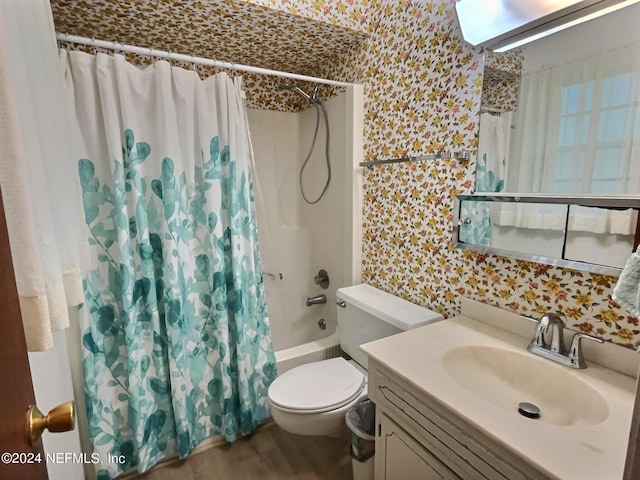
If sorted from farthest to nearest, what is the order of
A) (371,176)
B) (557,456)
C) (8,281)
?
(371,176)
(557,456)
(8,281)

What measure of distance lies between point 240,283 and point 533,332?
1298 mm

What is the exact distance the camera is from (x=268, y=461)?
1.70 m

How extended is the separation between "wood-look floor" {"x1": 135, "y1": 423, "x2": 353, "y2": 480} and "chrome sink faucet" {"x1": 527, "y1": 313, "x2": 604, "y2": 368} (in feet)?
3.64

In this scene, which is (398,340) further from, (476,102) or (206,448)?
(206,448)

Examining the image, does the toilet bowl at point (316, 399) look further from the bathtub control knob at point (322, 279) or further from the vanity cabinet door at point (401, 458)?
the bathtub control knob at point (322, 279)

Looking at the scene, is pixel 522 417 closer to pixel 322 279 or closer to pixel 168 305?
pixel 168 305

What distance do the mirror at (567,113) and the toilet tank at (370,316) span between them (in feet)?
2.03

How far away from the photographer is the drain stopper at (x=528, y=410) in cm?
97

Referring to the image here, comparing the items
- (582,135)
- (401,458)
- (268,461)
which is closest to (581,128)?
(582,135)

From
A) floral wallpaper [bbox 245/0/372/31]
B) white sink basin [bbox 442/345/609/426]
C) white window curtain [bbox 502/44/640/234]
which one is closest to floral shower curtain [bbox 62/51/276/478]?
floral wallpaper [bbox 245/0/372/31]

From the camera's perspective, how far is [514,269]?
1.23 m

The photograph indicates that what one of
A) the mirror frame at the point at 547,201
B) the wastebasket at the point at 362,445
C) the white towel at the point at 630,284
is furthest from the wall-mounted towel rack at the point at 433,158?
the wastebasket at the point at 362,445

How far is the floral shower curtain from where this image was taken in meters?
1.43

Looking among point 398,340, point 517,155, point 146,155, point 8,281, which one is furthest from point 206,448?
point 517,155
